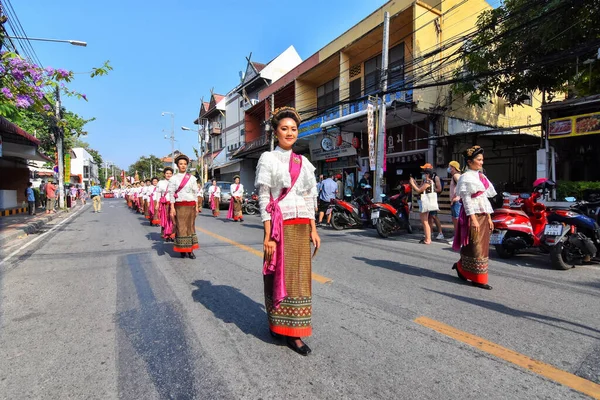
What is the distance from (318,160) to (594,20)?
12.9 meters

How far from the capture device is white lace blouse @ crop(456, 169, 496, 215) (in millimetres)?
4164

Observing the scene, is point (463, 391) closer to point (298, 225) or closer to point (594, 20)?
point (298, 225)

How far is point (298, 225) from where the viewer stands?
2.57m

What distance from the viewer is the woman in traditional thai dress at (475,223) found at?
4.07m

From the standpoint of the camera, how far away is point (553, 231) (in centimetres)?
487

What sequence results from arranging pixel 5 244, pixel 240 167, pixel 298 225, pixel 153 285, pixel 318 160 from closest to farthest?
1. pixel 298 225
2. pixel 153 285
3. pixel 5 244
4. pixel 318 160
5. pixel 240 167

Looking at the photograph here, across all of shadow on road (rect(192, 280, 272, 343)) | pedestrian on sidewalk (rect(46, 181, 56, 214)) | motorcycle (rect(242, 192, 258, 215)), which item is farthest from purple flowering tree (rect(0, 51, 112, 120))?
pedestrian on sidewalk (rect(46, 181, 56, 214))

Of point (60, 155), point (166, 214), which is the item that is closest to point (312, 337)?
point (166, 214)

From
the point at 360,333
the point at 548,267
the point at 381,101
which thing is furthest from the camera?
the point at 381,101

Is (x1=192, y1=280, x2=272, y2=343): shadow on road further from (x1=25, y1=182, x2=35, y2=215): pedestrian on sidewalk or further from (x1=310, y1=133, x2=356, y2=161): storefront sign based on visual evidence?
(x1=25, y1=182, x2=35, y2=215): pedestrian on sidewalk

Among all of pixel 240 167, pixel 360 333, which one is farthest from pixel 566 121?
pixel 240 167

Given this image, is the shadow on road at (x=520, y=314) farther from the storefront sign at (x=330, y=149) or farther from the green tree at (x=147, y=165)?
the green tree at (x=147, y=165)

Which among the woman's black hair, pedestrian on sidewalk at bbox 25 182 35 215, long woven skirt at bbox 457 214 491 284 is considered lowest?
long woven skirt at bbox 457 214 491 284

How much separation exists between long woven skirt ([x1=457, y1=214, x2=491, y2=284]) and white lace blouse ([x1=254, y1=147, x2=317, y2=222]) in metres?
2.52
